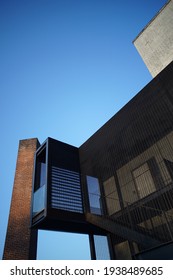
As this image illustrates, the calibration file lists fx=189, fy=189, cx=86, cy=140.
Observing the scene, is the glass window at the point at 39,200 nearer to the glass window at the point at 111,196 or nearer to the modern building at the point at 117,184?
the modern building at the point at 117,184

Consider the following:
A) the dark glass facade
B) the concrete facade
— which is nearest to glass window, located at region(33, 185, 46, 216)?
the dark glass facade

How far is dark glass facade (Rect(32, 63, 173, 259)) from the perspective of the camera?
6351 millimetres

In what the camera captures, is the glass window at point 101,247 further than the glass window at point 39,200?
Yes

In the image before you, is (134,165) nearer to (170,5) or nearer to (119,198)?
(119,198)

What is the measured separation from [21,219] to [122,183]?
602cm

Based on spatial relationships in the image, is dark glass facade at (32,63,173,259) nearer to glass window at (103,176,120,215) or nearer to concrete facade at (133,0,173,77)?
glass window at (103,176,120,215)

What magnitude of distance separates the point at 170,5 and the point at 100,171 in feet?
46.7

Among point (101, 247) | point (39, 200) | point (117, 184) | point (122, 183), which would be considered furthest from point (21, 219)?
point (122, 183)

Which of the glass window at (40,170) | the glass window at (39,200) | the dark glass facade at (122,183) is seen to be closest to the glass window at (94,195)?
the dark glass facade at (122,183)

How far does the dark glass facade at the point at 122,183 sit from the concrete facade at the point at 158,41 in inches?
356

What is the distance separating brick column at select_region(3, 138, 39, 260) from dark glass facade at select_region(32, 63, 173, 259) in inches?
114

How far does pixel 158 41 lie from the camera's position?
1513 cm

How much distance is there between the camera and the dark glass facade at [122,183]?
635 centimetres
